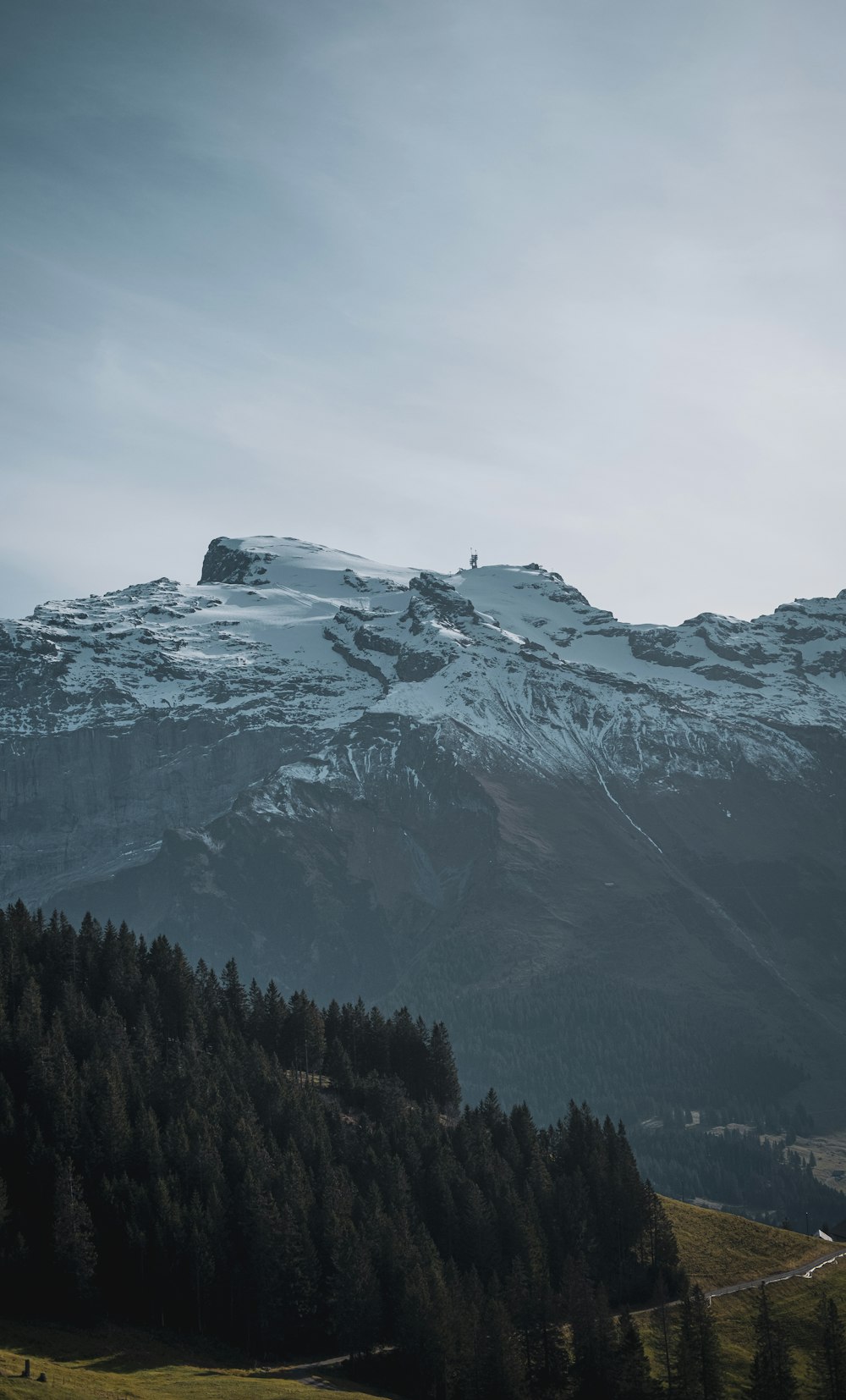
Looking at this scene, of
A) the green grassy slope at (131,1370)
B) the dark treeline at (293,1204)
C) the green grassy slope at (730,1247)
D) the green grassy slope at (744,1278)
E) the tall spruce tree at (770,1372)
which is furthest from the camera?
the green grassy slope at (730,1247)

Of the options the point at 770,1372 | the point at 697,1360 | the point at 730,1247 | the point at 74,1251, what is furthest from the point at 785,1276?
the point at 74,1251

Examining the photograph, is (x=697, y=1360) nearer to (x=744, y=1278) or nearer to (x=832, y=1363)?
(x=832, y=1363)

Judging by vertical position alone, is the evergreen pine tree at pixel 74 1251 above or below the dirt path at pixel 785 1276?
above

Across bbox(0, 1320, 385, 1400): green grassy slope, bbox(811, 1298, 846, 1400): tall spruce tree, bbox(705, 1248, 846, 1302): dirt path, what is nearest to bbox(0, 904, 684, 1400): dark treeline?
bbox(0, 1320, 385, 1400): green grassy slope

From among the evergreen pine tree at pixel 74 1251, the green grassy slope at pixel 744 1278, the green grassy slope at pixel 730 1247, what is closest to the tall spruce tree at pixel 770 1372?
the green grassy slope at pixel 744 1278

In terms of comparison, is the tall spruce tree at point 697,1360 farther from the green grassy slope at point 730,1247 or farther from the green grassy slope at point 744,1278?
the green grassy slope at point 730,1247

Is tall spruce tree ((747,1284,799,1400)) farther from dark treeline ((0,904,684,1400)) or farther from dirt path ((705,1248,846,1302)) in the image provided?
dirt path ((705,1248,846,1302))

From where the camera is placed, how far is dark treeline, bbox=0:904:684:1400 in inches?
4286

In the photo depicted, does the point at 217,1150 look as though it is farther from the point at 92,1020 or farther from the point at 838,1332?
the point at 838,1332

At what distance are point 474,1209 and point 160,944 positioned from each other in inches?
2582

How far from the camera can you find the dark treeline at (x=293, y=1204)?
109 meters

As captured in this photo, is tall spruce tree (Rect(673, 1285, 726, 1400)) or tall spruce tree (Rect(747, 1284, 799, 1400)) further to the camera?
tall spruce tree (Rect(673, 1285, 726, 1400))

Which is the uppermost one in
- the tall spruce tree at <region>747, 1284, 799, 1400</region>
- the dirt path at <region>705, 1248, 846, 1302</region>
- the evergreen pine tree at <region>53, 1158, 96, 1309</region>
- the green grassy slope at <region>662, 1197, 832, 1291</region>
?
the evergreen pine tree at <region>53, 1158, 96, 1309</region>

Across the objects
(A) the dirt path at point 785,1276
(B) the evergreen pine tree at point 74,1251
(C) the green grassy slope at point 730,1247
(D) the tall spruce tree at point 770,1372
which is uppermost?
(B) the evergreen pine tree at point 74,1251
